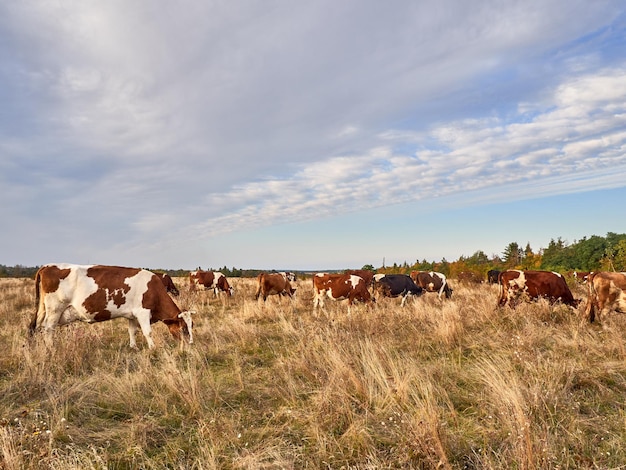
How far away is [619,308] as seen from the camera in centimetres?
998

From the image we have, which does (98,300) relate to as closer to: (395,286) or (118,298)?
(118,298)

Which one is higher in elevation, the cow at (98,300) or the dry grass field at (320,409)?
the cow at (98,300)

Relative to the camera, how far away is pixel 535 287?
42.2 feet

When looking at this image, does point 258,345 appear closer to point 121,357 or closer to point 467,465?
point 121,357

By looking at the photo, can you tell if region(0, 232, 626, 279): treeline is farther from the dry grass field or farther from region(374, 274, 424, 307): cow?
the dry grass field

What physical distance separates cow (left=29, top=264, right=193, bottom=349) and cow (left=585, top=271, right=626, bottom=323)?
34.6ft

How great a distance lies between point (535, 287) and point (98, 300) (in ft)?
43.3

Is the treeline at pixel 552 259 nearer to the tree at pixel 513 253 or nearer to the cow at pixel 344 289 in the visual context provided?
the tree at pixel 513 253

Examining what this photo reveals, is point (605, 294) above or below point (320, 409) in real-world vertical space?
above

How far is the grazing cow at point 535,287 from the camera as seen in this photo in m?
12.4

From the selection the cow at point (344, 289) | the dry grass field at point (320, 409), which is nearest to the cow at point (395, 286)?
the cow at point (344, 289)

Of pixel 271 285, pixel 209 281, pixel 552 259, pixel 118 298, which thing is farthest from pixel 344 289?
pixel 552 259

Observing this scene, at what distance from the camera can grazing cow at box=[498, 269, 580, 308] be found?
1243 centimetres

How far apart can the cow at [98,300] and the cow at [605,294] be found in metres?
10.6
